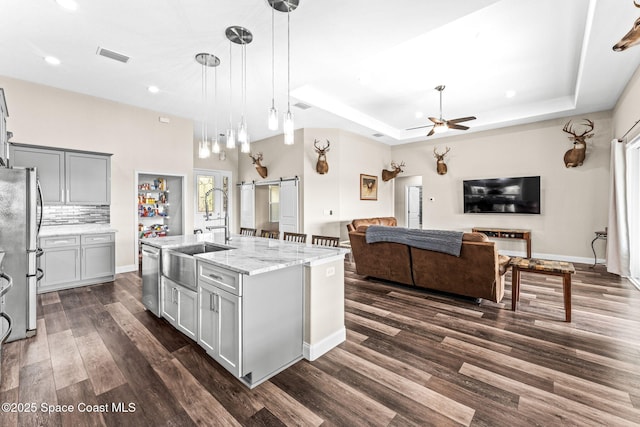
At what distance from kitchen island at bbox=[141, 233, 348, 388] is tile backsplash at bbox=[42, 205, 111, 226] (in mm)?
2909

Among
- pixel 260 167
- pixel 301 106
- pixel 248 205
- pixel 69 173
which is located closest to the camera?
pixel 69 173

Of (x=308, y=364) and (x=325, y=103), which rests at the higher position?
(x=325, y=103)

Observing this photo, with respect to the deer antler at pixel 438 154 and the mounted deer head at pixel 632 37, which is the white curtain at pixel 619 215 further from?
the mounted deer head at pixel 632 37

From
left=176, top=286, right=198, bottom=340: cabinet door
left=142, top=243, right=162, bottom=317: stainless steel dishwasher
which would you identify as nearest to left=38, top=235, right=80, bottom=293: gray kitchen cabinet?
left=142, top=243, right=162, bottom=317: stainless steel dishwasher

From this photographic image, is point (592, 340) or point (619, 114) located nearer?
point (592, 340)

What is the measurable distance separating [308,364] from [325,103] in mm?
4373

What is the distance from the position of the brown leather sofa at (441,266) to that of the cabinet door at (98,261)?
387 centimetres

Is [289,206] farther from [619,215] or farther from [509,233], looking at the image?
[619,215]

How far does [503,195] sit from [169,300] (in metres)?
6.90

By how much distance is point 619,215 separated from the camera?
441 centimetres

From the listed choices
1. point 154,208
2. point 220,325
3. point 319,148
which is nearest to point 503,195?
point 319,148

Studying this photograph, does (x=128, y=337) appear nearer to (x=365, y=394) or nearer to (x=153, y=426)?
(x=153, y=426)

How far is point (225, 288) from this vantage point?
201 cm

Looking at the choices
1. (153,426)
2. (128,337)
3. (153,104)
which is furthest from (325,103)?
(153,426)
